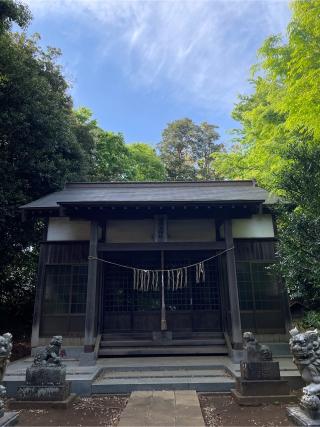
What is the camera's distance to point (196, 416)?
4992mm

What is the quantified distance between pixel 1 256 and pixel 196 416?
9.93 metres

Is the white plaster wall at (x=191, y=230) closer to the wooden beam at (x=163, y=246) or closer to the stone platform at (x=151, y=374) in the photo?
the wooden beam at (x=163, y=246)

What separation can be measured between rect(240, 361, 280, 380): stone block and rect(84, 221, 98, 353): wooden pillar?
4.14 m

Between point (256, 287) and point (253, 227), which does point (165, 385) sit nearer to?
point (256, 287)

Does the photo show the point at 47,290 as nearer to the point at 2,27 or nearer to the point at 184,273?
the point at 184,273

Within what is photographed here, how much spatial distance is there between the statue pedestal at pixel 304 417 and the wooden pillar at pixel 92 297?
5.15 meters

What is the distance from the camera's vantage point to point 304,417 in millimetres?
4309

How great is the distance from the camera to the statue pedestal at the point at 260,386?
561 centimetres

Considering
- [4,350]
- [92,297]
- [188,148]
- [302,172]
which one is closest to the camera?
[4,350]

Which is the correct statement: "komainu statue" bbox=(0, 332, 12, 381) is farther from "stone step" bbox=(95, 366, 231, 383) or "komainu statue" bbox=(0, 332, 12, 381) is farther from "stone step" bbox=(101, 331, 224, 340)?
"stone step" bbox=(101, 331, 224, 340)

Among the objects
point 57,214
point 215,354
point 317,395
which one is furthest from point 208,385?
point 57,214

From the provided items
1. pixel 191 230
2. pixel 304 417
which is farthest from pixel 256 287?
pixel 304 417

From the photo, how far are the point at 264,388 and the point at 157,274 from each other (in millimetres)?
4554

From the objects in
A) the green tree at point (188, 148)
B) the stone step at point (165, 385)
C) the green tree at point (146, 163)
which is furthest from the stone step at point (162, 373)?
the green tree at point (188, 148)
